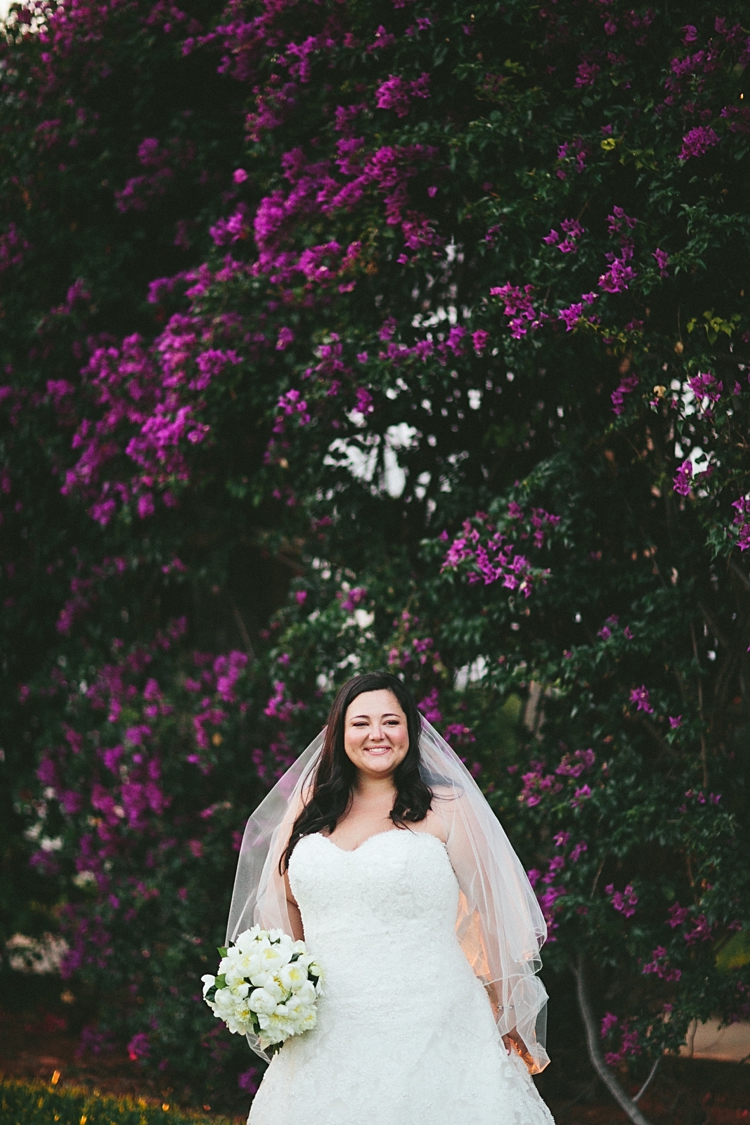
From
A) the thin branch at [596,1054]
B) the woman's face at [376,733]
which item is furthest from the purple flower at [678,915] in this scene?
the woman's face at [376,733]

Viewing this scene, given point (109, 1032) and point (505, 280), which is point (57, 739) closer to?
point (109, 1032)

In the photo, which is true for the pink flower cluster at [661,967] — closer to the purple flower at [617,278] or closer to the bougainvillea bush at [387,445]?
the bougainvillea bush at [387,445]

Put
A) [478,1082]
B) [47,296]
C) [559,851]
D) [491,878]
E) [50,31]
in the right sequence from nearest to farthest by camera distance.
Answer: [478,1082] → [491,878] → [559,851] → [50,31] → [47,296]

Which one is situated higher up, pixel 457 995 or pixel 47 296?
pixel 47 296

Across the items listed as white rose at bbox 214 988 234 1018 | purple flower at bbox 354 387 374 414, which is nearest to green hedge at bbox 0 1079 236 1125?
white rose at bbox 214 988 234 1018

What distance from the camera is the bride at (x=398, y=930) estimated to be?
9.89ft

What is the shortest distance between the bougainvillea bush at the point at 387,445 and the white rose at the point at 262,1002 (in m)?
1.73

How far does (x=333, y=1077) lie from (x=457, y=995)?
41 centimetres

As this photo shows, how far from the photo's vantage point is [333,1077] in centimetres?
304

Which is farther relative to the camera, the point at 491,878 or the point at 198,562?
the point at 198,562

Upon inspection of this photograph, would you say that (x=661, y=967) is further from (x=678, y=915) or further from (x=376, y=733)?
(x=376, y=733)

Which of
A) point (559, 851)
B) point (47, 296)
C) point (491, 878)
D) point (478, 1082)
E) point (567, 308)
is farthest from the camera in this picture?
point (47, 296)

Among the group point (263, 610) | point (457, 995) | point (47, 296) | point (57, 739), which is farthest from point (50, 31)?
point (457, 995)

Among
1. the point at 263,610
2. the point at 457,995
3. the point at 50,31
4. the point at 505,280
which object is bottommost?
the point at 457,995
